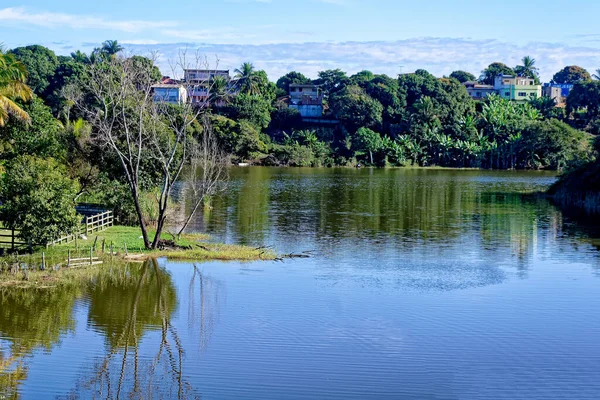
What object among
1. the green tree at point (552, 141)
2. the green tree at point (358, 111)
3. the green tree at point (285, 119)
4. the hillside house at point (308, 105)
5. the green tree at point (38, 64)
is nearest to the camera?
the green tree at point (552, 141)

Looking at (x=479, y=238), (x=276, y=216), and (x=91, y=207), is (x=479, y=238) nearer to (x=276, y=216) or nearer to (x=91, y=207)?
(x=276, y=216)

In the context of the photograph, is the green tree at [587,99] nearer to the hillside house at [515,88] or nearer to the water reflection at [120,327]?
the hillside house at [515,88]

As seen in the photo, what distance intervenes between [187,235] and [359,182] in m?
51.1

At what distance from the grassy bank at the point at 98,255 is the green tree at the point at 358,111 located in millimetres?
99453

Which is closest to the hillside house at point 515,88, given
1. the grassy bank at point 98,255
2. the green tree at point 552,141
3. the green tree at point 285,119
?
the green tree at point 552,141

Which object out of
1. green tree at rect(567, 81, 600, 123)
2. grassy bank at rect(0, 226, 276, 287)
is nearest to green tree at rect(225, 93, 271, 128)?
green tree at rect(567, 81, 600, 123)

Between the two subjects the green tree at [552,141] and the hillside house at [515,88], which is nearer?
the green tree at [552,141]

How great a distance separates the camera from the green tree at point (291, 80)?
582 ft

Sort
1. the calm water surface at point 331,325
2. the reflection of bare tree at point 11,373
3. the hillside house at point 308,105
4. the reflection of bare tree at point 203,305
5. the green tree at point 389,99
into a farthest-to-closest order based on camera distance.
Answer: the hillside house at point 308,105 < the green tree at point 389,99 < the reflection of bare tree at point 203,305 < the calm water surface at point 331,325 < the reflection of bare tree at point 11,373

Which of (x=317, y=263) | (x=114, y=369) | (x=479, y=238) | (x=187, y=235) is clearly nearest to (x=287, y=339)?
(x=114, y=369)

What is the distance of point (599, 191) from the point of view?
65.9 m

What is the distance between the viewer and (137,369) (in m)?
23.5

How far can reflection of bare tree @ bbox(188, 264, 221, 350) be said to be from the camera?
90.8ft

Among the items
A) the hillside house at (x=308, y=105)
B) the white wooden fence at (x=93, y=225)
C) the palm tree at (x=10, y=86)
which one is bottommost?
the white wooden fence at (x=93, y=225)
